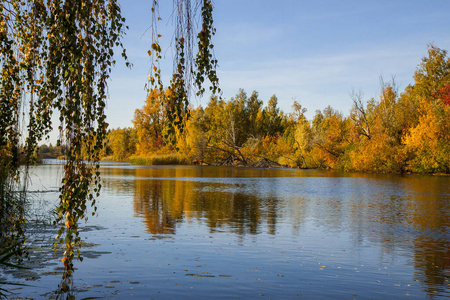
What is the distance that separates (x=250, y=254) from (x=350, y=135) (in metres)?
47.9

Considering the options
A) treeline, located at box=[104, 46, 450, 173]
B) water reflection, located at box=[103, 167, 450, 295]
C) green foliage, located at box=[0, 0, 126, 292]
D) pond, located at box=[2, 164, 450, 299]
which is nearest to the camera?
→ green foliage, located at box=[0, 0, 126, 292]

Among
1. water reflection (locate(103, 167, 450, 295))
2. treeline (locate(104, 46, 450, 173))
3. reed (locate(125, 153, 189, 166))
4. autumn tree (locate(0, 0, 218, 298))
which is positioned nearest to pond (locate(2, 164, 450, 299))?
water reflection (locate(103, 167, 450, 295))

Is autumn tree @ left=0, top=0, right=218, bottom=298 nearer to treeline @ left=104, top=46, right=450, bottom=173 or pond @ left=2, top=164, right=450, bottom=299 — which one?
pond @ left=2, top=164, right=450, bottom=299

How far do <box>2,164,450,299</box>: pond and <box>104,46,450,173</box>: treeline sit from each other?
41.9 feet

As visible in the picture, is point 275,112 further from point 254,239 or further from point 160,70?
point 160,70

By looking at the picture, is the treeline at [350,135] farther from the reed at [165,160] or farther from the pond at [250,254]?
the pond at [250,254]

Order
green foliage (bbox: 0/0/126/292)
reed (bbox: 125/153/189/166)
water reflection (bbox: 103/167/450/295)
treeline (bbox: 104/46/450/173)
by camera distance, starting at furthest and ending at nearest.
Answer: reed (bbox: 125/153/189/166) < treeline (bbox: 104/46/450/173) < water reflection (bbox: 103/167/450/295) < green foliage (bbox: 0/0/126/292)

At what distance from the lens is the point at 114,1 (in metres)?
4.36

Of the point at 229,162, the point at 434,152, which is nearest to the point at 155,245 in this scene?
the point at 434,152

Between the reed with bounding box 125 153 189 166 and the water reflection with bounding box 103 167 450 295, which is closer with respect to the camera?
the water reflection with bounding box 103 167 450 295

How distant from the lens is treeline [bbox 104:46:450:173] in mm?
43250

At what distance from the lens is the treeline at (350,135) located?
43.2m

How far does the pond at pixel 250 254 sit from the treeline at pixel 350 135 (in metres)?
12.8

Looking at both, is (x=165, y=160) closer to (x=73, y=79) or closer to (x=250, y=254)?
(x=250, y=254)
